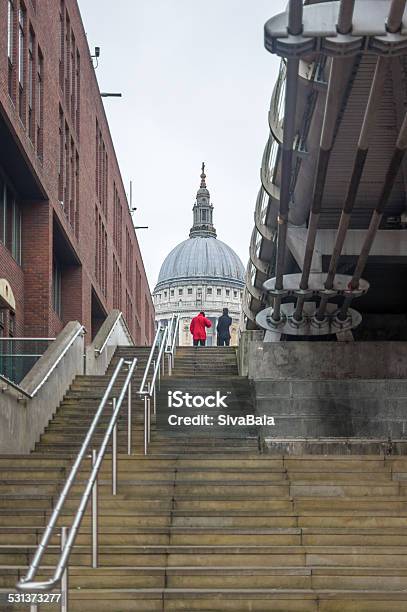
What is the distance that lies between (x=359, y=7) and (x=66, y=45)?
20.2 m

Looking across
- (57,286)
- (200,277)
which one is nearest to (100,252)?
(57,286)

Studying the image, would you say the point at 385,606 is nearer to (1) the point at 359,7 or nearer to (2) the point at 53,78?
(1) the point at 359,7

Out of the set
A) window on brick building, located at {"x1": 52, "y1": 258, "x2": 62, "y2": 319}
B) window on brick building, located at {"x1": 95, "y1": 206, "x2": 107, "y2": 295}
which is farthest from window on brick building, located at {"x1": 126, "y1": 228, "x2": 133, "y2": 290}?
window on brick building, located at {"x1": 52, "y1": 258, "x2": 62, "y2": 319}

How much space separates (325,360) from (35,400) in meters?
5.68

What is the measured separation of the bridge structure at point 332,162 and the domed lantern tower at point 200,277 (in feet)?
413

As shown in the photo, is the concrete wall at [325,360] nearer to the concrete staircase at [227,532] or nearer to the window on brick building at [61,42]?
the concrete staircase at [227,532]

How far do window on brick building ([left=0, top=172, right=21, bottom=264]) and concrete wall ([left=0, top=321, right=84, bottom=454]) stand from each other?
4611 millimetres

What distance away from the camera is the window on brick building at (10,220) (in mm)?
23509

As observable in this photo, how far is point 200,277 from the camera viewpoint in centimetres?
15600

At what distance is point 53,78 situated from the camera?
27.5m

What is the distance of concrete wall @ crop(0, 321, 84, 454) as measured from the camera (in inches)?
564

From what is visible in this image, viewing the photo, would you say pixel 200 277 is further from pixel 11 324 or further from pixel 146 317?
pixel 11 324

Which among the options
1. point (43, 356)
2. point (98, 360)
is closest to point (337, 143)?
point (43, 356)

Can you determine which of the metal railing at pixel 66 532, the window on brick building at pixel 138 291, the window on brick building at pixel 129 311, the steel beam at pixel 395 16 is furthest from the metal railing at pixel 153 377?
the window on brick building at pixel 138 291
